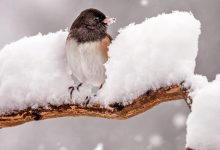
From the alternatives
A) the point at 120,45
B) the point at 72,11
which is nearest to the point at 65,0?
the point at 72,11

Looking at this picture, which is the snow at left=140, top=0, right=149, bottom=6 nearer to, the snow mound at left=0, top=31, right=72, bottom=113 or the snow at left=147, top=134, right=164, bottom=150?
the snow at left=147, top=134, right=164, bottom=150

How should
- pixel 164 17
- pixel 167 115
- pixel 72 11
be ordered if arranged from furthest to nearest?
1. pixel 167 115
2. pixel 72 11
3. pixel 164 17

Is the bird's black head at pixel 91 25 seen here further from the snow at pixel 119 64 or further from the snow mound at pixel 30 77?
the snow mound at pixel 30 77

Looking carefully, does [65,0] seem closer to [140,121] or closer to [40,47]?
[140,121]

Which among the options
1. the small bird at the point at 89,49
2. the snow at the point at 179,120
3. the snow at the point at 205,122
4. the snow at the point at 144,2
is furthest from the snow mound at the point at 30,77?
the snow at the point at 179,120

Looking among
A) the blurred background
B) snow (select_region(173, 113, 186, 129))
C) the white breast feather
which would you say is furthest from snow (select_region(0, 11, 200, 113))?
snow (select_region(173, 113, 186, 129))
